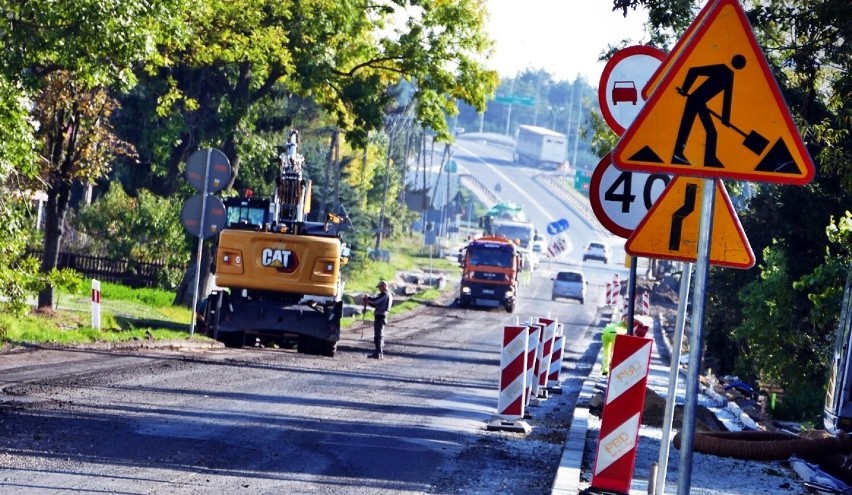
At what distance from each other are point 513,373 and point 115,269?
25496mm

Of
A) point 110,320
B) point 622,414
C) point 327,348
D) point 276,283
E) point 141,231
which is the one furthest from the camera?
point 141,231

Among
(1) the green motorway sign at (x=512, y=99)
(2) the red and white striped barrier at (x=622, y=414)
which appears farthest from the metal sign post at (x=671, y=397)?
(1) the green motorway sign at (x=512, y=99)

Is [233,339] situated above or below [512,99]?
below

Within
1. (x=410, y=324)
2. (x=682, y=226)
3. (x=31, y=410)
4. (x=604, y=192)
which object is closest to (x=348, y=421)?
(x=31, y=410)

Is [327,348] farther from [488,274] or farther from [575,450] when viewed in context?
[488,274]

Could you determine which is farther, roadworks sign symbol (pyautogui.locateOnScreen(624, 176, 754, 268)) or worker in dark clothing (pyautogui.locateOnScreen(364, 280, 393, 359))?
worker in dark clothing (pyautogui.locateOnScreen(364, 280, 393, 359))

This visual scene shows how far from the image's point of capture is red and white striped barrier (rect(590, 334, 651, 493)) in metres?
9.77

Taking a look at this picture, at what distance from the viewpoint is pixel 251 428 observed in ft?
43.5

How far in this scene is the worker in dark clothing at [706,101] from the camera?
5.60 meters

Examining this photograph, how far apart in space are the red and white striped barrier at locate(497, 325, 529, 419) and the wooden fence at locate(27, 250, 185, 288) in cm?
2486

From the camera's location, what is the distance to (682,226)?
22.8 ft

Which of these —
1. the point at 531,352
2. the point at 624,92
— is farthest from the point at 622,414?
the point at 531,352

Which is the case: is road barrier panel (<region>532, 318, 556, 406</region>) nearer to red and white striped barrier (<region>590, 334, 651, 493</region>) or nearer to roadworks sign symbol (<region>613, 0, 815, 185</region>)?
red and white striped barrier (<region>590, 334, 651, 493</region>)

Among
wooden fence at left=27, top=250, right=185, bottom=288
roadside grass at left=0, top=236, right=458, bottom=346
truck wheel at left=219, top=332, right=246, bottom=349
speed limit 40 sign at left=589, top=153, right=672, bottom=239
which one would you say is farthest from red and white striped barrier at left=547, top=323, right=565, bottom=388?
wooden fence at left=27, top=250, right=185, bottom=288
